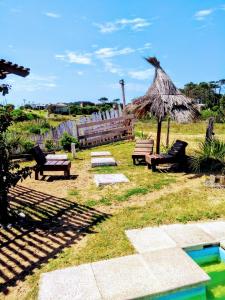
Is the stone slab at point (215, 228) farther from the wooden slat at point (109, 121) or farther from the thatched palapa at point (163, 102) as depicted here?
the wooden slat at point (109, 121)

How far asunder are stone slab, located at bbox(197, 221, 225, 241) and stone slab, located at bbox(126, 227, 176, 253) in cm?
77

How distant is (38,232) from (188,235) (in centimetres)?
278

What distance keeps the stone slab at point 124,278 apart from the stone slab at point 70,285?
102 mm

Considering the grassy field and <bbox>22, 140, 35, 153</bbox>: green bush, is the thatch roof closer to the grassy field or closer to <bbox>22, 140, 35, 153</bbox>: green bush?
the grassy field

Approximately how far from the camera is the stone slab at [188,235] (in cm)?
516

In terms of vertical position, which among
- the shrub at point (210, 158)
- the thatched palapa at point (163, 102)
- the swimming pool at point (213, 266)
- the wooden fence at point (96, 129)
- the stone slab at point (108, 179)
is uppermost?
the thatched palapa at point (163, 102)

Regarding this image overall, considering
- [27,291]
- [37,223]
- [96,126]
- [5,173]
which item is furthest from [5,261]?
[96,126]

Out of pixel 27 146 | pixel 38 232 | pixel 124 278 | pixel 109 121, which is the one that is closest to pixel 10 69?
pixel 38 232

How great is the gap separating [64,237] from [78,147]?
35.5 feet

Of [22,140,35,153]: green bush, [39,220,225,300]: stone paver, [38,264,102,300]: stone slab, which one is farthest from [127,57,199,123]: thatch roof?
[38,264,102,300]: stone slab

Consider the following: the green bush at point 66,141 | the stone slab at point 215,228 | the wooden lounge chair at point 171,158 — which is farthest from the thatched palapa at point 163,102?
the stone slab at point 215,228

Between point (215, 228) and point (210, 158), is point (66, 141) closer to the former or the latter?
point (210, 158)

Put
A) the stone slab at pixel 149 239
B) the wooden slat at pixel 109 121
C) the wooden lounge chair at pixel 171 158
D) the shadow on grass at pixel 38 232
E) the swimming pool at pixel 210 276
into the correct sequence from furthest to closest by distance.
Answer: the wooden slat at pixel 109 121 → the wooden lounge chair at pixel 171 158 → the stone slab at pixel 149 239 → the shadow on grass at pixel 38 232 → the swimming pool at pixel 210 276

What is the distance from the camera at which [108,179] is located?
9617 millimetres
